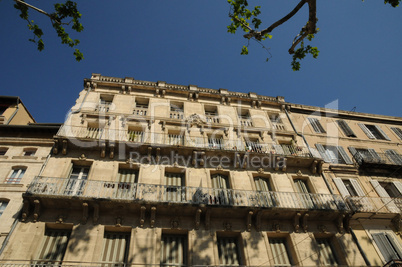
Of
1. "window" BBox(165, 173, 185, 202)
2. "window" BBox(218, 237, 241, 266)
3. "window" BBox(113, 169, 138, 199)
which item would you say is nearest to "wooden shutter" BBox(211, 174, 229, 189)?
"window" BBox(165, 173, 185, 202)

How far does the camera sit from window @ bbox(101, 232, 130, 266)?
10.1 metres

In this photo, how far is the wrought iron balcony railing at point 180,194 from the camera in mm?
11211

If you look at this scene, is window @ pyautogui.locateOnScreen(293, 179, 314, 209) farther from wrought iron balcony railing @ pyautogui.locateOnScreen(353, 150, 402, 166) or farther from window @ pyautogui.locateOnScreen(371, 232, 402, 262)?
wrought iron balcony railing @ pyautogui.locateOnScreen(353, 150, 402, 166)

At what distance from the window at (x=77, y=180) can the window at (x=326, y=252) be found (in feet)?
37.0

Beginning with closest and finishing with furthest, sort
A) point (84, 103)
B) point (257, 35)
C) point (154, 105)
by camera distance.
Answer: point (257, 35)
point (84, 103)
point (154, 105)

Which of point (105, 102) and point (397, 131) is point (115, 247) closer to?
point (105, 102)

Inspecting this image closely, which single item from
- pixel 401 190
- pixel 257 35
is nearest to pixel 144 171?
pixel 257 35

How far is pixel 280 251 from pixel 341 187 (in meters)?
6.07

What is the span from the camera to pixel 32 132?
1498cm

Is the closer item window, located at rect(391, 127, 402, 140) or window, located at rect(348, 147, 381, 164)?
window, located at rect(348, 147, 381, 164)

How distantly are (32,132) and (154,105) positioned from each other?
746cm

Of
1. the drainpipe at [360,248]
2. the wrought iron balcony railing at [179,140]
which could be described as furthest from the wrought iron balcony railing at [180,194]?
the wrought iron balcony railing at [179,140]

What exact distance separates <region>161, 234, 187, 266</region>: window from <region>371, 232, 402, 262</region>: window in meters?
9.67

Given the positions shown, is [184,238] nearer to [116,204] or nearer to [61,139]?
[116,204]
